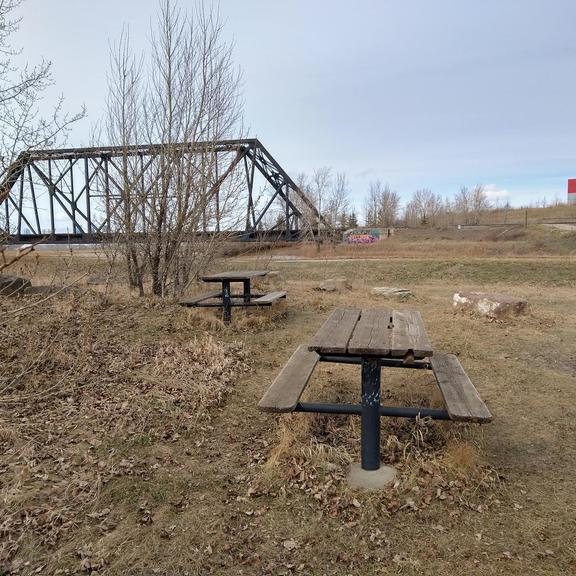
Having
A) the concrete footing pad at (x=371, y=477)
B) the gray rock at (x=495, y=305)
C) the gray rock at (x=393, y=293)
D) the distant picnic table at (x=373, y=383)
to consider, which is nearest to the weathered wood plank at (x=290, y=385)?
the distant picnic table at (x=373, y=383)

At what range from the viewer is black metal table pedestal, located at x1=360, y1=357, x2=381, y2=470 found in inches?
105

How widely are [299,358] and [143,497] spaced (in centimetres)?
146

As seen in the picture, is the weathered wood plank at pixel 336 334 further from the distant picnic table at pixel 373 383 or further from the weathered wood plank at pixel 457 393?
the weathered wood plank at pixel 457 393

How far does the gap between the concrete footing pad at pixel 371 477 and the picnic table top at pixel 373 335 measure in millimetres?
642

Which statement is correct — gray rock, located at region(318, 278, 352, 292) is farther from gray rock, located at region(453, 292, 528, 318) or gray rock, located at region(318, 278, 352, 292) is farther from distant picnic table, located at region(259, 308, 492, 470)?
distant picnic table, located at region(259, 308, 492, 470)

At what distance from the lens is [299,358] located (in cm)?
356

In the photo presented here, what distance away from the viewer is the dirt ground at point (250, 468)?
2.09 metres

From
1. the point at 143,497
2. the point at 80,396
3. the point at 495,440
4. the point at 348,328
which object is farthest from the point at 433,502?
the point at 80,396

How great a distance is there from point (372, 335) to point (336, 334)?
0.76 feet

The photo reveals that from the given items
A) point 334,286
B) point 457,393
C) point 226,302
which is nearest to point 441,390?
point 457,393

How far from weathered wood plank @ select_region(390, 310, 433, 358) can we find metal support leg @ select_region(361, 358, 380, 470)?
185 millimetres

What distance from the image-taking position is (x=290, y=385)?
2.91 m

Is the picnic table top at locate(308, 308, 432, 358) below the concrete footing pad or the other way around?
the other way around

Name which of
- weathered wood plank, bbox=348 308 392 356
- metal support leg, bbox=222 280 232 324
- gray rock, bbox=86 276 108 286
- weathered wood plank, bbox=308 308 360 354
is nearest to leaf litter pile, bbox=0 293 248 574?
metal support leg, bbox=222 280 232 324
